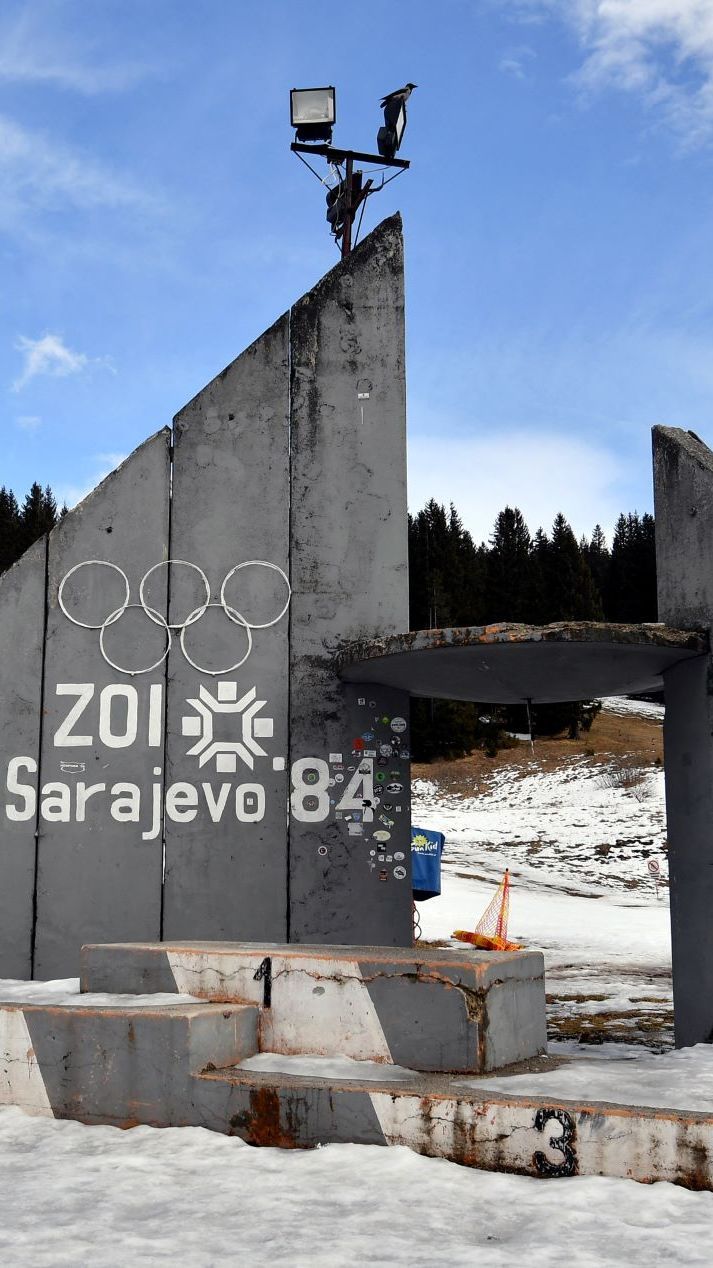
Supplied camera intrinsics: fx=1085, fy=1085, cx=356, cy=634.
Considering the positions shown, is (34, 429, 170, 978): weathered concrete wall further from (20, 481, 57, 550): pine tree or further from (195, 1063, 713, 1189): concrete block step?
(20, 481, 57, 550): pine tree

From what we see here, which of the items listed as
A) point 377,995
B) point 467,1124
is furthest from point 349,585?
point 467,1124

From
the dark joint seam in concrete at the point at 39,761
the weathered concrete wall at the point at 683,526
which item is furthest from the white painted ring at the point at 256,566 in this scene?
the weathered concrete wall at the point at 683,526

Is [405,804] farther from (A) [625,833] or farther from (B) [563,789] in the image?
(B) [563,789]

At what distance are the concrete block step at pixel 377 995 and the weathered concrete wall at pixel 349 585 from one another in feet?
8.11

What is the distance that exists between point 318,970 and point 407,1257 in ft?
7.20

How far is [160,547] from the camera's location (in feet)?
31.1

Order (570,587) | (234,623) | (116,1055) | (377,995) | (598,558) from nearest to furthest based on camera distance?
(116,1055)
(377,995)
(234,623)
(570,587)
(598,558)

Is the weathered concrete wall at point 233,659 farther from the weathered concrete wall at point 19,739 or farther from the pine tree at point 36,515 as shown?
the pine tree at point 36,515

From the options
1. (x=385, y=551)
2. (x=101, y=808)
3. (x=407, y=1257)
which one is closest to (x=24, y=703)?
(x=101, y=808)

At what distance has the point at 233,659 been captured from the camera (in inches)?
366

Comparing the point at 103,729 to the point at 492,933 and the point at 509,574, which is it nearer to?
the point at 492,933

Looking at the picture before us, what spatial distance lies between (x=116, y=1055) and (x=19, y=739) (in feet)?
13.5

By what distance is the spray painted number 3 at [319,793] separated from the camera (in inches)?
357

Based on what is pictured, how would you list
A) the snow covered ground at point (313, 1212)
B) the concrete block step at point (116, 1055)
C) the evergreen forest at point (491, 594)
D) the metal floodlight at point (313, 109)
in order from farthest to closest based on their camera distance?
the evergreen forest at point (491, 594) → the metal floodlight at point (313, 109) → the concrete block step at point (116, 1055) → the snow covered ground at point (313, 1212)
